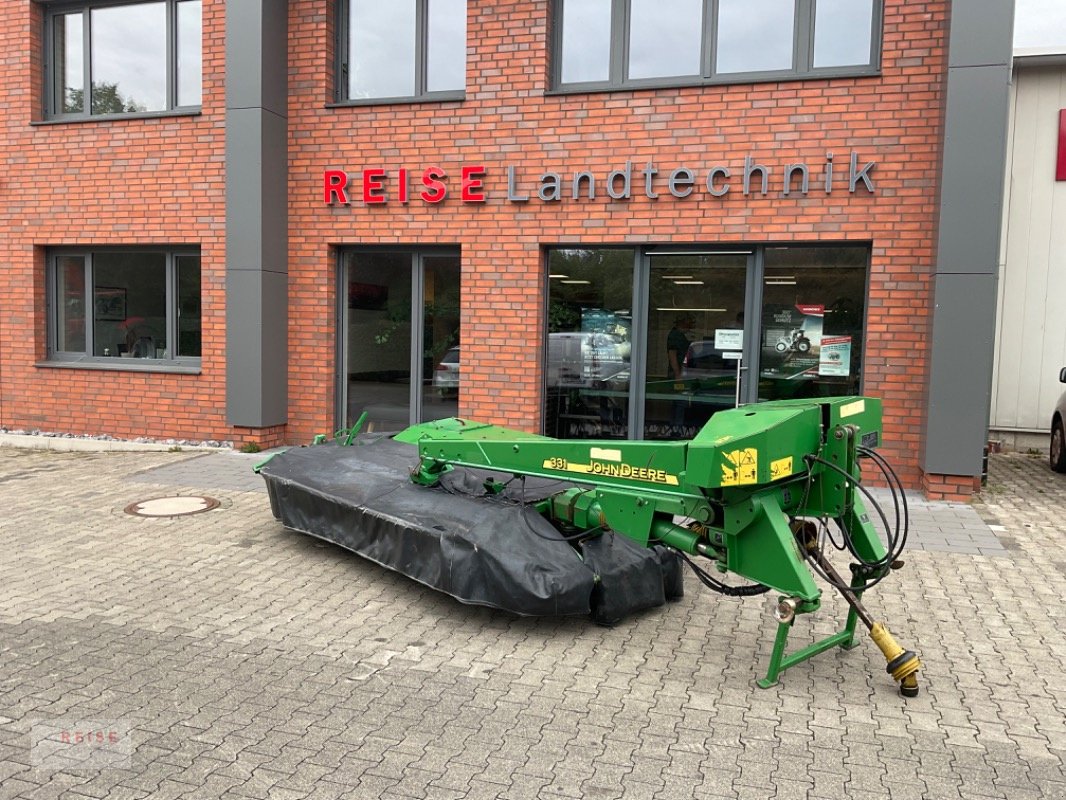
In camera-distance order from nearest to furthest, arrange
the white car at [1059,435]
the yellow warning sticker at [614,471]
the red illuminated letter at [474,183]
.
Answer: the yellow warning sticker at [614,471] < the red illuminated letter at [474,183] < the white car at [1059,435]

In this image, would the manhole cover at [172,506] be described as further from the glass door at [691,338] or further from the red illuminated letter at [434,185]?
the glass door at [691,338]

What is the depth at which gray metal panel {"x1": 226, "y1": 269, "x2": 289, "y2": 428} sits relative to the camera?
392 inches

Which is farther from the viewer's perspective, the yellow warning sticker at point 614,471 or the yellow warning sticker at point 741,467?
the yellow warning sticker at point 614,471

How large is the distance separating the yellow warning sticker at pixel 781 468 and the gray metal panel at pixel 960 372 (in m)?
4.55

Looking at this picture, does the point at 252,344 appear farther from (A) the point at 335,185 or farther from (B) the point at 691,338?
(B) the point at 691,338

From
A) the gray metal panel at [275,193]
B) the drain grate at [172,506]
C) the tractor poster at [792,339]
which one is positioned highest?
the gray metal panel at [275,193]

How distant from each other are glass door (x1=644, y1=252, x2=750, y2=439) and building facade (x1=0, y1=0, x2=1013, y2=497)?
24 mm

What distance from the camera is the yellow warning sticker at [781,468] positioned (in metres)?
4.01

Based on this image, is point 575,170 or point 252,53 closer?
point 575,170

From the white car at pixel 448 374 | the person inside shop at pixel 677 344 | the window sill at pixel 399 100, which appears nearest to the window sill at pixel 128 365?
the white car at pixel 448 374

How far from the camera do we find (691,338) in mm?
9172

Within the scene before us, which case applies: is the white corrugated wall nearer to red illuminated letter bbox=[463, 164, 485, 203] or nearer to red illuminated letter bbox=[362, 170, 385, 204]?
red illuminated letter bbox=[463, 164, 485, 203]

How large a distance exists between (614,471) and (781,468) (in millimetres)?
949

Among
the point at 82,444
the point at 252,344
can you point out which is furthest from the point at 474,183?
the point at 82,444
